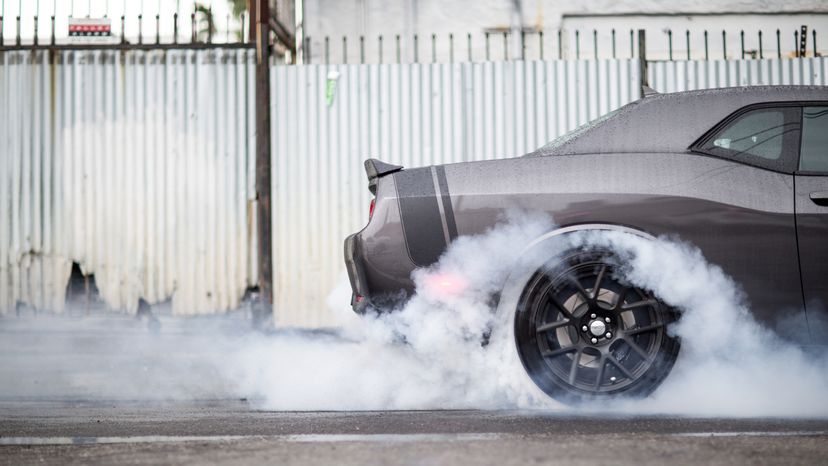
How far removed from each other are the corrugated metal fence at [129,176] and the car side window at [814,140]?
5.24 metres

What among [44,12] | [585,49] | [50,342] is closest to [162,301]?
[50,342]

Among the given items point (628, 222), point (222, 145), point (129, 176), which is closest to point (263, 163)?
point (222, 145)

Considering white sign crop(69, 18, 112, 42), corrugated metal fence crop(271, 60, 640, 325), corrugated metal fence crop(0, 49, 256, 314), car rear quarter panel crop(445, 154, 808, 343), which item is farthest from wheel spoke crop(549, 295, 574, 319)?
Answer: white sign crop(69, 18, 112, 42)

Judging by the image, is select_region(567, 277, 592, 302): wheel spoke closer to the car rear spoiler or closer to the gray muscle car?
the gray muscle car

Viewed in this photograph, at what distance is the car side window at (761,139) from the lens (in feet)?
14.3

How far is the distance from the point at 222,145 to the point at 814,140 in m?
5.49

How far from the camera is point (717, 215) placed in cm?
422

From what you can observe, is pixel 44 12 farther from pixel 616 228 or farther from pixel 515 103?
pixel 616 228

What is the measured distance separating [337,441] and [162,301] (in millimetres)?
5418

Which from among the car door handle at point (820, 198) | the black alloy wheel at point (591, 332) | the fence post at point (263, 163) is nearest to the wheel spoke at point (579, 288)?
the black alloy wheel at point (591, 332)

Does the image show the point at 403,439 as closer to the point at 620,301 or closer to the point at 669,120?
the point at 620,301

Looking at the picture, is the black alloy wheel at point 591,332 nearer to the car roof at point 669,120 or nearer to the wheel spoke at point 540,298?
the wheel spoke at point 540,298

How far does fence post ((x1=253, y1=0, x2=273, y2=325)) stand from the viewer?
27.5 ft

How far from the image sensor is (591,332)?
13.8 feet
